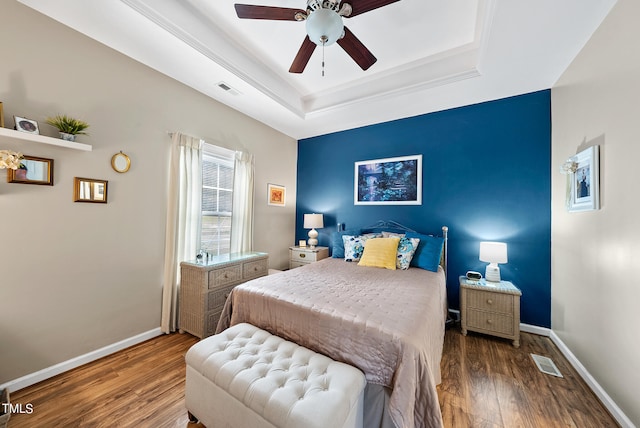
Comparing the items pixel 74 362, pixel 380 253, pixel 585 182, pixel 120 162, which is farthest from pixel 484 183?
pixel 74 362

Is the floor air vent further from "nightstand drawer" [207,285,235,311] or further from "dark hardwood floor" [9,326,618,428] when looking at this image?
"nightstand drawer" [207,285,235,311]

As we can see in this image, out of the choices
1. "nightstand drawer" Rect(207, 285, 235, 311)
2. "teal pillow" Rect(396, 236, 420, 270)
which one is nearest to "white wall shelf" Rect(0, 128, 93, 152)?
"nightstand drawer" Rect(207, 285, 235, 311)

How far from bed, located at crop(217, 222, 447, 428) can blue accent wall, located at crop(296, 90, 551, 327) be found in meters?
1.21

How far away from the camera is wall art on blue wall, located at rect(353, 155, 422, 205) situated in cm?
338

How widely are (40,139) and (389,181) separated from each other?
11.9 ft

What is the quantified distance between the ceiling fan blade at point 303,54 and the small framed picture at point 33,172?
2.12 meters

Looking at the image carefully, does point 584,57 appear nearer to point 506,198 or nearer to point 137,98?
point 506,198

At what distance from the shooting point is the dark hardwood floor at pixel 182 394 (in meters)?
1.50

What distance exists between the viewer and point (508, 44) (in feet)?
6.61

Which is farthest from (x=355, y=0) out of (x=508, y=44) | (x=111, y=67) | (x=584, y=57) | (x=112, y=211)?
(x=112, y=211)

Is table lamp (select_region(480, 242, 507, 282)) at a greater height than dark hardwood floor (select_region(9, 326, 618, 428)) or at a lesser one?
greater

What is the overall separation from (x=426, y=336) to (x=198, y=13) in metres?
3.16

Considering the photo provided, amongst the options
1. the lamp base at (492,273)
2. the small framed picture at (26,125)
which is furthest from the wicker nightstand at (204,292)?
the lamp base at (492,273)

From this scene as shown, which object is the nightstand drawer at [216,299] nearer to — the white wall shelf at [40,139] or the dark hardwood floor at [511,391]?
the white wall shelf at [40,139]
